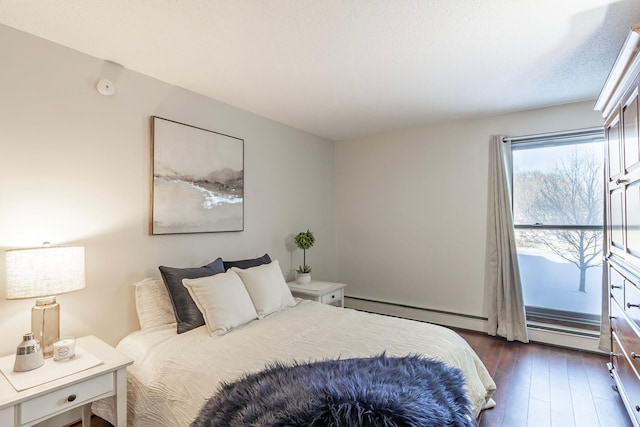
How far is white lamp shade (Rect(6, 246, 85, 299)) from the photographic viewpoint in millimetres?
1617

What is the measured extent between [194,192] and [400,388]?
215cm

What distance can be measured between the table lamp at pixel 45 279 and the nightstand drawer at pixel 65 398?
37 centimetres

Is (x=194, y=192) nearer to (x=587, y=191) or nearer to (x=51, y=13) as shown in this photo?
(x=51, y=13)

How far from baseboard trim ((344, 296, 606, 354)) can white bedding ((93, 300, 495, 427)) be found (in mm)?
1486

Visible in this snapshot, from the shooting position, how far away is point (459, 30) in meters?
1.88

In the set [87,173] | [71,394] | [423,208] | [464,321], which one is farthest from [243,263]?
[464,321]

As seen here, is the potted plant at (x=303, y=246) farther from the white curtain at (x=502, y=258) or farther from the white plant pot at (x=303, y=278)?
the white curtain at (x=502, y=258)

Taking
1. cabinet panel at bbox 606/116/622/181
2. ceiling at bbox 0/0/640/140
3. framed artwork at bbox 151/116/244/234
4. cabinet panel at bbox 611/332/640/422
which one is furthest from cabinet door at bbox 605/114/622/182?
framed artwork at bbox 151/116/244/234

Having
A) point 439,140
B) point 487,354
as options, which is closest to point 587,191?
point 439,140

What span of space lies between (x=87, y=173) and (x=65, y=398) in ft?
4.34

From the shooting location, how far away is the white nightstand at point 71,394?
1359 mm

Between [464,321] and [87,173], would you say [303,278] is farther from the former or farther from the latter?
[87,173]

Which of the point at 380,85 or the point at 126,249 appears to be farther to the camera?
the point at 380,85

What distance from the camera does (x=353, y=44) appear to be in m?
2.03
